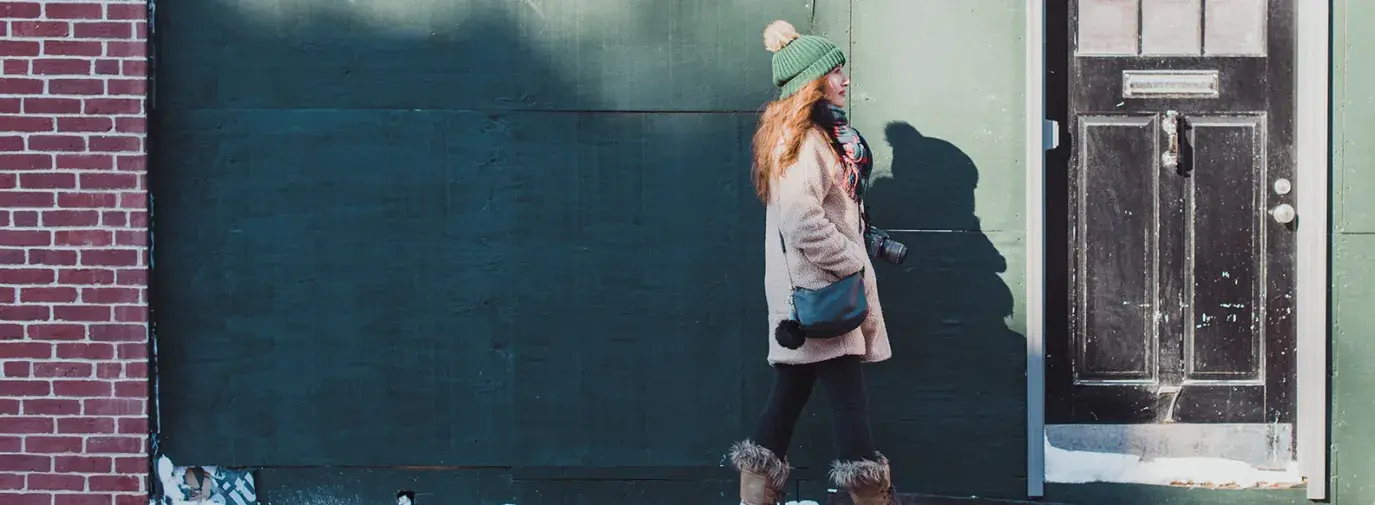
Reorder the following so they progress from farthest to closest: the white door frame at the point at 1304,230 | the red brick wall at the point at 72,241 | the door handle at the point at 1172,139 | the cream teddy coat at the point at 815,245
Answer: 1. the door handle at the point at 1172,139
2. the white door frame at the point at 1304,230
3. the red brick wall at the point at 72,241
4. the cream teddy coat at the point at 815,245

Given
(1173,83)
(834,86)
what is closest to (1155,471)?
(1173,83)

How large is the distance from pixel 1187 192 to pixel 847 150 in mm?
1666

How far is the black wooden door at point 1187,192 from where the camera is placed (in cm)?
518

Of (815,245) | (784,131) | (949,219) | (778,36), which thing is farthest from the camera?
(949,219)

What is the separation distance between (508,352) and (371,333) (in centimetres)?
53

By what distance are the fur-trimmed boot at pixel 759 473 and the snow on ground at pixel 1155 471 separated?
1325 millimetres

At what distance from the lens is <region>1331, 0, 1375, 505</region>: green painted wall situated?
5070 mm

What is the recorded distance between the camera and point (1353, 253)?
5.10 m

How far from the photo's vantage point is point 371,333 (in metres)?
5.13

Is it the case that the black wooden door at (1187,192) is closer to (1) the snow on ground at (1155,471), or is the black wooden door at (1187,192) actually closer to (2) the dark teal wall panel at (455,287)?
(1) the snow on ground at (1155,471)

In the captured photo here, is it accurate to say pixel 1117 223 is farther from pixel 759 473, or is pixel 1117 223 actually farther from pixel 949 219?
pixel 759 473

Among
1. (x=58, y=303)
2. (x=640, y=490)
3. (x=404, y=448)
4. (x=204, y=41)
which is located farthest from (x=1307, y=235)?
(x=58, y=303)

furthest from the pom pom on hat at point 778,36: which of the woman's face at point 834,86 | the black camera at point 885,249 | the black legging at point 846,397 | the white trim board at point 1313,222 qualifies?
the white trim board at point 1313,222

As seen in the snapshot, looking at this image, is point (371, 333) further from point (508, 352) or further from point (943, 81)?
point (943, 81)
